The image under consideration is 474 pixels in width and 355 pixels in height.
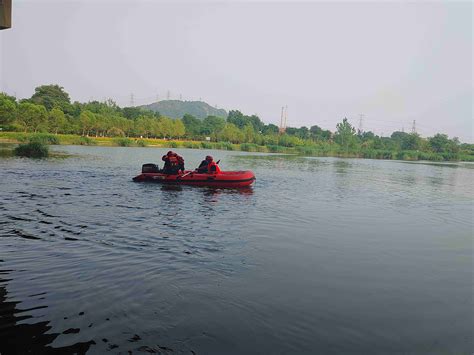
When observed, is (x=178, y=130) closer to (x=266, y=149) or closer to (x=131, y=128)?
(x=131, y=128)

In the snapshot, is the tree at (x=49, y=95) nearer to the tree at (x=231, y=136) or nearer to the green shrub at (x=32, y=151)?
the tree at (x=231, y=136)

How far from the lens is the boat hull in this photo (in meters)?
17.2

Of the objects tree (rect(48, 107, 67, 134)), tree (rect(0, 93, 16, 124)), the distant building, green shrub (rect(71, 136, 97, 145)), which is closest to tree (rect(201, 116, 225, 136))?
tree (rect(48, 107, 67, 134))

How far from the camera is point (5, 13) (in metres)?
Result: 5.51

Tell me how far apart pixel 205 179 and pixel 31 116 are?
49099 millimetres

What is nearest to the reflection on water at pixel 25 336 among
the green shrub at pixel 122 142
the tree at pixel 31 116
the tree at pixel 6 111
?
the tree at pixel 6 111

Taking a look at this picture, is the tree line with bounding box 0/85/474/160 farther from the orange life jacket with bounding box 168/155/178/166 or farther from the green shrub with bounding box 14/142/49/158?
the orange life jacket with bounding box 168/155/178/166

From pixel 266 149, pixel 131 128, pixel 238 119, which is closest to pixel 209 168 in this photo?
pixel 266 149

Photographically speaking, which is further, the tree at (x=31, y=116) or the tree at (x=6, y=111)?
the tree at (x=31, y=116)

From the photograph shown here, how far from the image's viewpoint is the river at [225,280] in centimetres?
446

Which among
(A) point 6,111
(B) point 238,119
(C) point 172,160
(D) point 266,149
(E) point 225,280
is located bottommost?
Answer: (E) point 225,280

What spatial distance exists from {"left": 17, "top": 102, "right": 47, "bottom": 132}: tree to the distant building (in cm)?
5750

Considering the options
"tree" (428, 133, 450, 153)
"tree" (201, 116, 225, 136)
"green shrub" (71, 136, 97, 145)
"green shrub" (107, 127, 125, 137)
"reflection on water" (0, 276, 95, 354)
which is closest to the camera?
"reflection on water" (0, 276, 95, 354)

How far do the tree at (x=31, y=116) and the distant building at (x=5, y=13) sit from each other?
57.5 m
